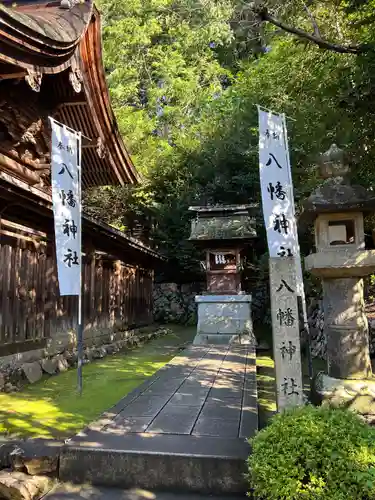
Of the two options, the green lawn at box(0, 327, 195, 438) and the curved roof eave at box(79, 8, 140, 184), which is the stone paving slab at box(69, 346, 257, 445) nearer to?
the green lawn at box(0, 327, 195, 438)

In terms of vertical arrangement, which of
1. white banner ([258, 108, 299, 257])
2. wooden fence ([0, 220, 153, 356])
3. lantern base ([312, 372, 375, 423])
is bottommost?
lantern base ([312, 372, 375, 423])

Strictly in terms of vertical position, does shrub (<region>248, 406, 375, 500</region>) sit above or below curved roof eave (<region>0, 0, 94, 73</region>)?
below

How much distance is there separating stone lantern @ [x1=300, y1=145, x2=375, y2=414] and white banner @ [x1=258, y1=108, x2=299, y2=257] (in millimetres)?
720

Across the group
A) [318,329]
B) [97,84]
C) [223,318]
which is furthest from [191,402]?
[318,329]

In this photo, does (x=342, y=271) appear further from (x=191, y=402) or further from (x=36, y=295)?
(x=36, y=295)

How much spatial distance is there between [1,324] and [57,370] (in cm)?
173

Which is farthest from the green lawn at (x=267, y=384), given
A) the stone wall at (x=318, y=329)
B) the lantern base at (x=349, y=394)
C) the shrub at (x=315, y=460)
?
the shrub at (x=315, y=460)

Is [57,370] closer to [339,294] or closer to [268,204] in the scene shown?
[268,204]

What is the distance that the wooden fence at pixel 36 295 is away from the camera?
6875 millimetres

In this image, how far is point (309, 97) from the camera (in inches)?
504

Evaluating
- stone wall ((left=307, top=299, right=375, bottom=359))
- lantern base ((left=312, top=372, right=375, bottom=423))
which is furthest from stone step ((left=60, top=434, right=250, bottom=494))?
stone wall ((left=307, top=299, right=375, bottom=359))

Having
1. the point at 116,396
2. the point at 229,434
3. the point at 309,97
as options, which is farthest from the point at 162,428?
the point at 309,97

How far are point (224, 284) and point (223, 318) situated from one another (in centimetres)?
117

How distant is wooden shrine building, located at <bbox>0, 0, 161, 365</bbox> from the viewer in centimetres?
618
